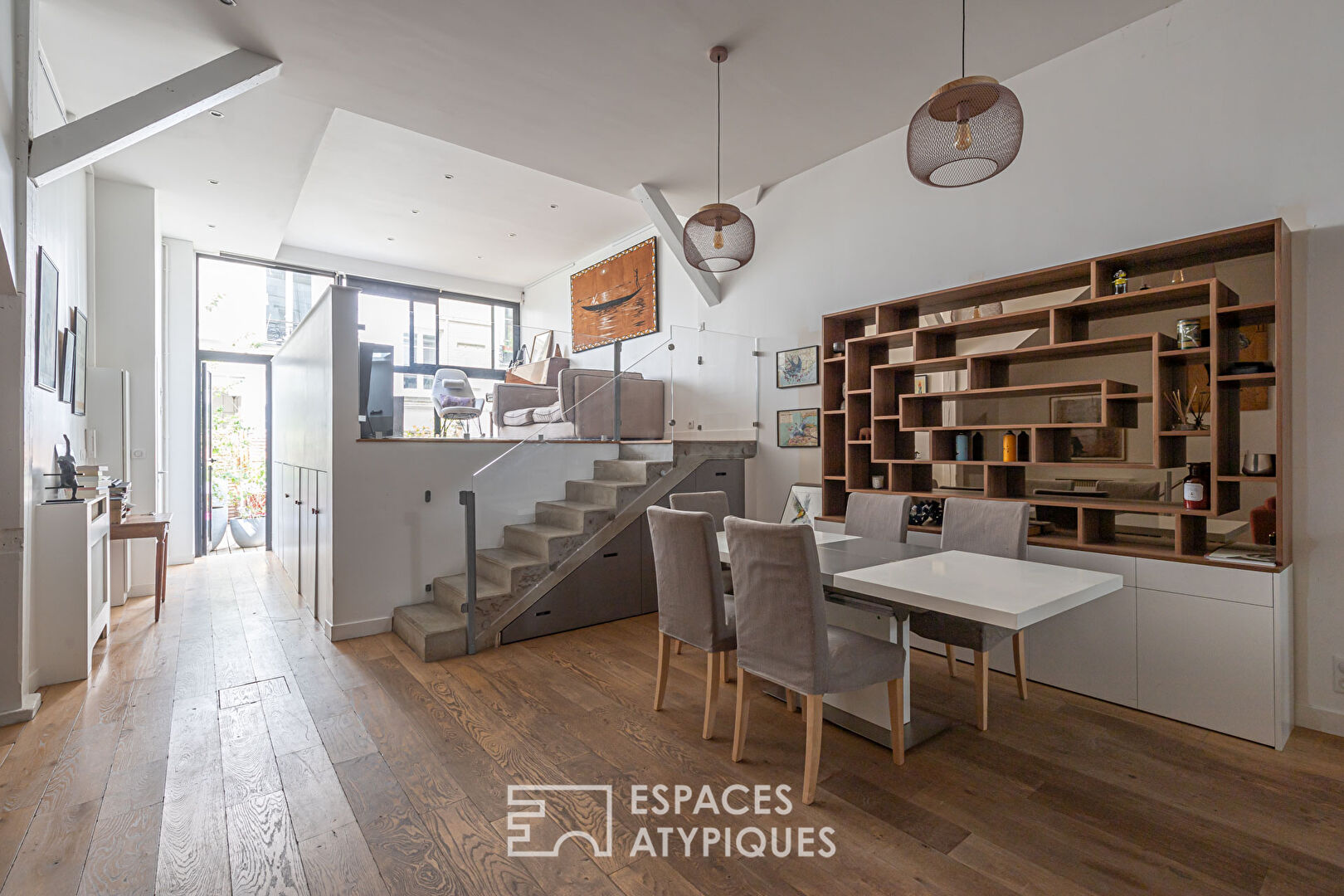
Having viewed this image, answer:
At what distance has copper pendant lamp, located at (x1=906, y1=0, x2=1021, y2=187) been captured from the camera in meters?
2.04

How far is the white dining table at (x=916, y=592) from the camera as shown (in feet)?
6.14

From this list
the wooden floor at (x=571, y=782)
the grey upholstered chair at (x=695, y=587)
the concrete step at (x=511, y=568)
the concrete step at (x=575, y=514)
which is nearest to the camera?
the wooden floor at (x=571, y=782)

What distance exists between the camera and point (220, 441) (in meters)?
6.80

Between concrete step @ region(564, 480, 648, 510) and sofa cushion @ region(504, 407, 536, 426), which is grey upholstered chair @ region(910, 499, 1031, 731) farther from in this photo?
sofa cushion @ region(504, 407, 536, 426)

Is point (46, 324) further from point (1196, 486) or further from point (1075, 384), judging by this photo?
point (1196, 486)

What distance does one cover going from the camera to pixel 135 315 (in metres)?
5.23

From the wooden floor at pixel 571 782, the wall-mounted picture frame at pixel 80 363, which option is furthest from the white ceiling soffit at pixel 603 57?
the wooden floor at pixel 571 782

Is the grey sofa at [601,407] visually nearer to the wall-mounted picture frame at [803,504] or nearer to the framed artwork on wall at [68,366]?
the wall-mounted picture frame at [803,504]

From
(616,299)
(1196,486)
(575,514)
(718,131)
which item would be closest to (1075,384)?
(1196,486)

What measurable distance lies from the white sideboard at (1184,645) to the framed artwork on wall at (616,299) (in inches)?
184

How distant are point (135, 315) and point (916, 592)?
651cm

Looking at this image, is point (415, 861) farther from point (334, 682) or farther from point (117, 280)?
point (117, 280)

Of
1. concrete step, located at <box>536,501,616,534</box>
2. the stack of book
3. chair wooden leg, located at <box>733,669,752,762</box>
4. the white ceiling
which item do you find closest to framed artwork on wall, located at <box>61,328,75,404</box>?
the stack of book

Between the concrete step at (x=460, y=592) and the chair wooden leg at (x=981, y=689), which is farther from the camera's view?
the concrete step at (x=460, y=592)
